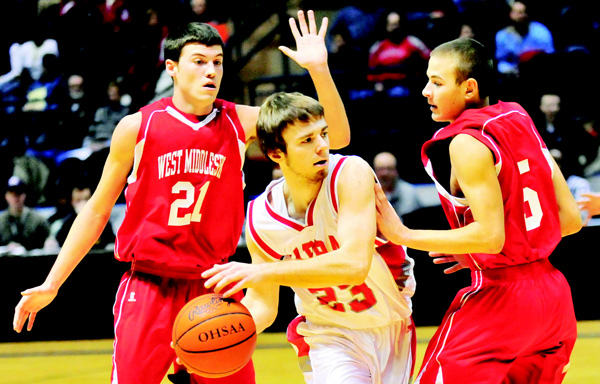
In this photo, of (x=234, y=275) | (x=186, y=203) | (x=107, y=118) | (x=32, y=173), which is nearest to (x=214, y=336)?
(x=234, y=275)

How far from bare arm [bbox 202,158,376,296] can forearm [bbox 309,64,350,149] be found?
644 mm

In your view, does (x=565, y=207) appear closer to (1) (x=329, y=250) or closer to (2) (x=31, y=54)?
(1) (x=329, y=250)

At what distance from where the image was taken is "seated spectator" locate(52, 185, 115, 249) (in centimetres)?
738

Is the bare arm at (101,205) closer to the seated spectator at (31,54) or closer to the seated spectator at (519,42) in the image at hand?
the seated spectator at (519,42)

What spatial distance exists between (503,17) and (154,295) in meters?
5.53

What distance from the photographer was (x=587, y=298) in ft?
23.0

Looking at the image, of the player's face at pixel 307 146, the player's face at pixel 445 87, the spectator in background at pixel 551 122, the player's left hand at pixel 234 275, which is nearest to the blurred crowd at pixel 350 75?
the spectator in background at pixel 551 122

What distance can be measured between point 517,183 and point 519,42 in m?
5.11

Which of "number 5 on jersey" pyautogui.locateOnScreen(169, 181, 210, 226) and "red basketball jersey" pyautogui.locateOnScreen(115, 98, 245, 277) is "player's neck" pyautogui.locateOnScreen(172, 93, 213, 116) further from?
"number 5 on jersey" pyautogui.locateOnScreen(169, 181, 210, 226)

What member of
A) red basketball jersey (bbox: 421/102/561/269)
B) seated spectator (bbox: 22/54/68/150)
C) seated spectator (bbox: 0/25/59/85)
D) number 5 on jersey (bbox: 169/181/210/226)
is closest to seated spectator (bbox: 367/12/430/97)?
seated spectator (bbox: 22/54/68/150)

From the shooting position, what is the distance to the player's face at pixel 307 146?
9.50 ft

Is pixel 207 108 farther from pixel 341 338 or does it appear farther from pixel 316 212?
pixel 341 338

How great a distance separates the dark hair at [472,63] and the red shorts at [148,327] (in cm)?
140

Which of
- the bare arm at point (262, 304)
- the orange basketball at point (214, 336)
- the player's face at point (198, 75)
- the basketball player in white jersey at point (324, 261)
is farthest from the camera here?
the player's face at point (198, 75)
